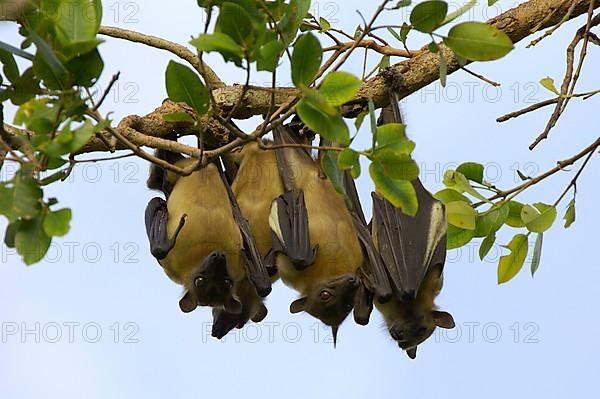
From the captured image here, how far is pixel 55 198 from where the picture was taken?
3.56m

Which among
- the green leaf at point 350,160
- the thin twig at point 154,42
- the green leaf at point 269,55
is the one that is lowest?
the green leaf at point 350,160

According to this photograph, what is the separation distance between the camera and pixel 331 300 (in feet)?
23.8

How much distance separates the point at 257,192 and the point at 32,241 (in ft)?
12.9

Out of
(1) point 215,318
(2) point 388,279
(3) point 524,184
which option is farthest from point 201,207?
(3) point 524,184

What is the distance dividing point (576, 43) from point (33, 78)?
384 centimetres

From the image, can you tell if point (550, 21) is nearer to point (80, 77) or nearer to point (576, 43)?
point (576, 43)

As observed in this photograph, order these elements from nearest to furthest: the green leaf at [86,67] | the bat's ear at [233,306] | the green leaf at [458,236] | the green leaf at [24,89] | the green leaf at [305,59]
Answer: the green leaf at [86,67]
the green leaf at [305,59]
the green leaf at [24,89]
the green leaf at [458,236]
the bat's ear at [233,306]

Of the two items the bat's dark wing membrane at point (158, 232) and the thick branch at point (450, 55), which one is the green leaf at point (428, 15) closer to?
the thick branch at point (450, 55)

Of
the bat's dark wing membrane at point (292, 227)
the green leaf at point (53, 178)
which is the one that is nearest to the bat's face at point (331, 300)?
the bat's dark wing membrane at point (292, 227)

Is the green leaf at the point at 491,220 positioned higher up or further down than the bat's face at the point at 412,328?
higher up

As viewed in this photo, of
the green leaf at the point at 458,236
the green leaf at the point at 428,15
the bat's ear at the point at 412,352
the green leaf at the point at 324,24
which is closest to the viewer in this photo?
the green leaf at the point at 428,15

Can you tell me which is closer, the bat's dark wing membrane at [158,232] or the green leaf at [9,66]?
the green leaf at [9,66]

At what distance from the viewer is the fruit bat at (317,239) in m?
7.10

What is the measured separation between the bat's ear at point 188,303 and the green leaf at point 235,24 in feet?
12.1
